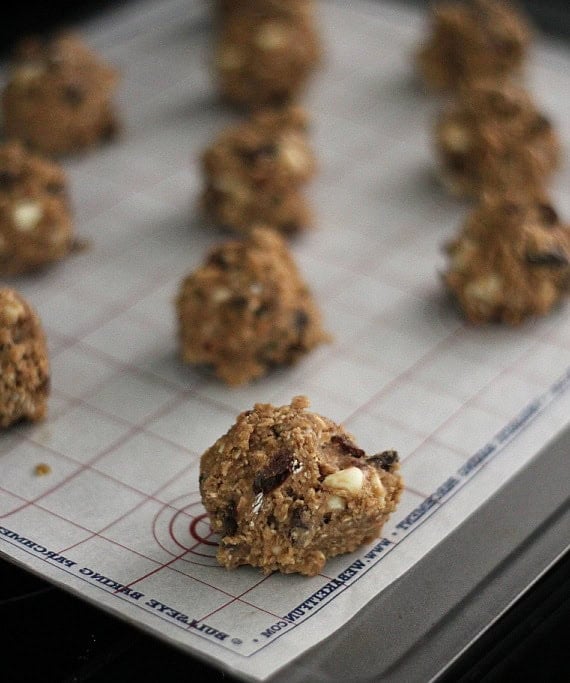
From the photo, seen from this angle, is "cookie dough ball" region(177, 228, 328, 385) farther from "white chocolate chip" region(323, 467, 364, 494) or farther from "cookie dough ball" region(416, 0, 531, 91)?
"cookie dough ball" region(416, 0, 531, 91)

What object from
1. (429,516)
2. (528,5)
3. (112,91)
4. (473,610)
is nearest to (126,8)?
(112,91)

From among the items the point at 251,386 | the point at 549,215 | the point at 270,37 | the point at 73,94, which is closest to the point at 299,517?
the point at 251,386

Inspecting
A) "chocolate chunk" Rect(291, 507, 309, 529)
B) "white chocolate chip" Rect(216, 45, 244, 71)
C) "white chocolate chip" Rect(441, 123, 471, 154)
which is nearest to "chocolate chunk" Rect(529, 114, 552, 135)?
"white chocolate chip" Rect(441, 123, 471, 154)

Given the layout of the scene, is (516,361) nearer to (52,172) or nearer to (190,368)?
(190,368)

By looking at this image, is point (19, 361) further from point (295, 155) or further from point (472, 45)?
point (472, 45)

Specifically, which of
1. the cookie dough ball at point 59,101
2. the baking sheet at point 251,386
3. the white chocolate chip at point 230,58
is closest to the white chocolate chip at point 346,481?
the baking sheet at point 251,386
